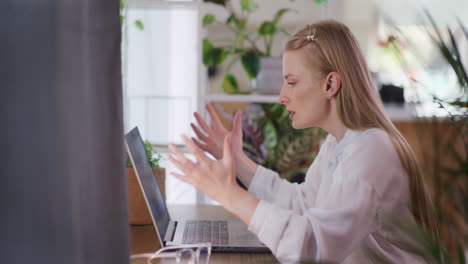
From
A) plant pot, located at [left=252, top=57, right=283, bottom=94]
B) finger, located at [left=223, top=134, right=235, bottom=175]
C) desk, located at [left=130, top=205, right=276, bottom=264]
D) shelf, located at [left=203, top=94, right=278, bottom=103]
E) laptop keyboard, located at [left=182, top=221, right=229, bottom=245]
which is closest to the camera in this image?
finger, located at [left=223, top=134, right=235, bottom=175]

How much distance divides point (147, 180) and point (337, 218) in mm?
531

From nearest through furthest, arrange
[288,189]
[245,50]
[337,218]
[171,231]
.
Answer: [337,218] → [171,231] → [288,189] → [245,50]

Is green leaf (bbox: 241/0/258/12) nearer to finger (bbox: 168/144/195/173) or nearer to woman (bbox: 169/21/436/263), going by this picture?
woman (bbox: 169/21/436/263)

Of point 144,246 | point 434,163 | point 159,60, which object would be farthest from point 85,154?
point 159,60

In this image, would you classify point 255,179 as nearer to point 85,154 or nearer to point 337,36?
point 337,36

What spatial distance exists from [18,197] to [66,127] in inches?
3.7

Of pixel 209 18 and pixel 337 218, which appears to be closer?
pixel 337 218

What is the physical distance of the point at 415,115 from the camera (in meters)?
0.80

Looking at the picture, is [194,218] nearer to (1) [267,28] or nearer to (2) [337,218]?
(2) [337,218]

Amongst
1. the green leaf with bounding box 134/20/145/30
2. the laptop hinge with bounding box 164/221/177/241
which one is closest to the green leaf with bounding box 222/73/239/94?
the green leaf with bounding box 134/20/145/30

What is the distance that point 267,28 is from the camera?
110 inches

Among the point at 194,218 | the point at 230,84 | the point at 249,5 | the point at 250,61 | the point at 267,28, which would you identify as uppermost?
the point at 249,5

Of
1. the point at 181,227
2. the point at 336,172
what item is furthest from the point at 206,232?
the point at 336,172

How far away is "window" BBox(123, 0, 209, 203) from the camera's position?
2879 millimetres
